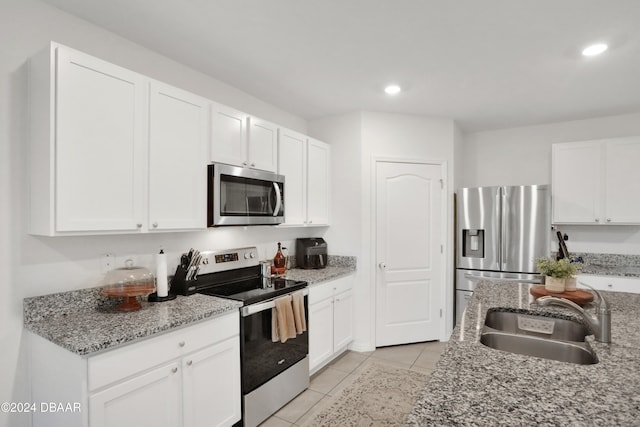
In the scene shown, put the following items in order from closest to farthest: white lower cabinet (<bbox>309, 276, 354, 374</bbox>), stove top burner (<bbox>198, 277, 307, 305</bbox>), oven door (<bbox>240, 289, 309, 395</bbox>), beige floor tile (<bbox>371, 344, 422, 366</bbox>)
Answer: oven door (<bbox>240, 289, 309, 395</bbox>) → stove top burner (<bbox>198, 277, 307, 305</bbox>) → white lower cabinet (<bbox>309, 276, 354, 374</bbox>) → beige floor tile (<bbox>371, 344, 422, 366</bbox>)

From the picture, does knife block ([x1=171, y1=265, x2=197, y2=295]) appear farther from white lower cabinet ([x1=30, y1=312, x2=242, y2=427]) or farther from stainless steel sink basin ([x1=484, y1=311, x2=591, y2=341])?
stainless steel sink basin ([x1=484, y1=311, x2=591, y2=341])

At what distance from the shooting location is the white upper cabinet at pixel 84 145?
158cm

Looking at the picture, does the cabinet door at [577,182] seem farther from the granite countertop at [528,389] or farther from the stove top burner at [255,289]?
the stove top burner at [255,289]

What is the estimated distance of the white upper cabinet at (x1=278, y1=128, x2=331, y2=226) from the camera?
3066 millimetres

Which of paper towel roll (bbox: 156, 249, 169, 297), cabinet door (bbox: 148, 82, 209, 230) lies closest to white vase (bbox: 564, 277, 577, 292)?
cabinet door (bbox: 148, 82, 209, 230)

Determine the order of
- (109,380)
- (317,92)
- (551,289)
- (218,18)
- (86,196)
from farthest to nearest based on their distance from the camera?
(317,92) → (551,289) → (218,18) → (86,196) → (109,380)

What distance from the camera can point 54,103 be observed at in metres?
1.57

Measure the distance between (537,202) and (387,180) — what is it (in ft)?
5.34

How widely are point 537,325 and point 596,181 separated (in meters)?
2.72

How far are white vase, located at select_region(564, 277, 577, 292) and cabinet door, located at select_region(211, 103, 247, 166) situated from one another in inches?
93.5

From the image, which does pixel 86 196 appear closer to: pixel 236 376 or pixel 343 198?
pixel 236 376

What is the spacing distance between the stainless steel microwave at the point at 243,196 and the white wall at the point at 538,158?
266 cm

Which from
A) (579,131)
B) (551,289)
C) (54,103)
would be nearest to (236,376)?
(54,103)

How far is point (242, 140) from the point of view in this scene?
8.45ft
